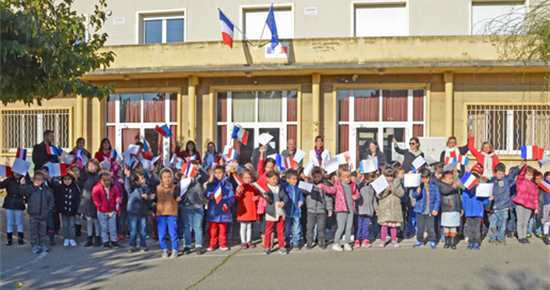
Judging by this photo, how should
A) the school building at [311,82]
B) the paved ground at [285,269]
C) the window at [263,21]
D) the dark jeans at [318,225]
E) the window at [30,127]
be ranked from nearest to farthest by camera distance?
the paved ground at [285,269] < the dark jeans at [318,225] < the school building at [311,82] < the window at [263,21] < the window at [30,127]

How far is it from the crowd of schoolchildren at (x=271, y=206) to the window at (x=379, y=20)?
6.84 metres

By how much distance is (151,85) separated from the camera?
46.3 ft

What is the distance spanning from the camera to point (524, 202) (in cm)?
842

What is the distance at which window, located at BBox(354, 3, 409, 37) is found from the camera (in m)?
14.3

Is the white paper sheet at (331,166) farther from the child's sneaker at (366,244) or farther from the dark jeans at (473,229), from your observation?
the dark jeans at (473,229)

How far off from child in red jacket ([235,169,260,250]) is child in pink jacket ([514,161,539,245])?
478 centimetres

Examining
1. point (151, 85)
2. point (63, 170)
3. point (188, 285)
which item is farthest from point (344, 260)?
point (151, 85)

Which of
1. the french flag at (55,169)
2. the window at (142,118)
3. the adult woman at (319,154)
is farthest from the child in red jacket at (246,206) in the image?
the window at (142,118)

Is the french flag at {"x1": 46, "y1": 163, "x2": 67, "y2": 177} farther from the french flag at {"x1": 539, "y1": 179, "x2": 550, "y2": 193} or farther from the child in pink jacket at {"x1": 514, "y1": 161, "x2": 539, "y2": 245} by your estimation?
the french flag at {"x1": 539, "y1": 179, "x2": 550, "y2": 193}

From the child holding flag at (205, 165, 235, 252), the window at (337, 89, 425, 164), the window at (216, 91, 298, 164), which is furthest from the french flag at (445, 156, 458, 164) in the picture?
the window at (216, 91, 298, 164)

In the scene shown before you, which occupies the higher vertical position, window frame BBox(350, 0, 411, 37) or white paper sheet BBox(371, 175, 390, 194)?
window frame BBox(350, 0, 411, 37)

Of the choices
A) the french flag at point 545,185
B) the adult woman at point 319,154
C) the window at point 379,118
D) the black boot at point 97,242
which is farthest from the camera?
the window at point 379,118

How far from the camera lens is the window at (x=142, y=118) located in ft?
46.6

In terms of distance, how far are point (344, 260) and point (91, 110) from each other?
10470mm
